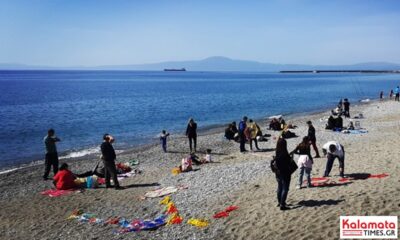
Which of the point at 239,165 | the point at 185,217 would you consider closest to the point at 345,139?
the point at 239,165

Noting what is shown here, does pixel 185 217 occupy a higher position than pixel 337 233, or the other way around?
pixel 337 233

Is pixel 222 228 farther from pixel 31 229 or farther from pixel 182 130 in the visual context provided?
pixel 182 130

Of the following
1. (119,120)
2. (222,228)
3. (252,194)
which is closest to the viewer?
(222,228)

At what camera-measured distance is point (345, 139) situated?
22484mm

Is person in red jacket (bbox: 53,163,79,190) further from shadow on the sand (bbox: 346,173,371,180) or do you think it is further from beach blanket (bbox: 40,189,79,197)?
shadow on the sand (bbox: 346,173,371,180)

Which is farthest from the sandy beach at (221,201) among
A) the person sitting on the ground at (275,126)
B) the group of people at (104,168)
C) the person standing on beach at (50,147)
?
the person sitting on the ground at (275,126)

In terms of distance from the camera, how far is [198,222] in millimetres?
10117

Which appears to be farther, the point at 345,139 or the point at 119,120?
the point at 119,120

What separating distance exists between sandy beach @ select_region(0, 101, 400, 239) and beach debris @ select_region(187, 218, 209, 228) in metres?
0.16

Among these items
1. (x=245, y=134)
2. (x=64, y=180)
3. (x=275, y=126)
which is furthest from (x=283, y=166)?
(x=275, y=126)

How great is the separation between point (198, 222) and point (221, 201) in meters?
1.83

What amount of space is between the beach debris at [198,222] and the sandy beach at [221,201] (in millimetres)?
161

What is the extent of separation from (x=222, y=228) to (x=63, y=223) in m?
4.93

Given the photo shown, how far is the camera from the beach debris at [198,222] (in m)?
9.98
